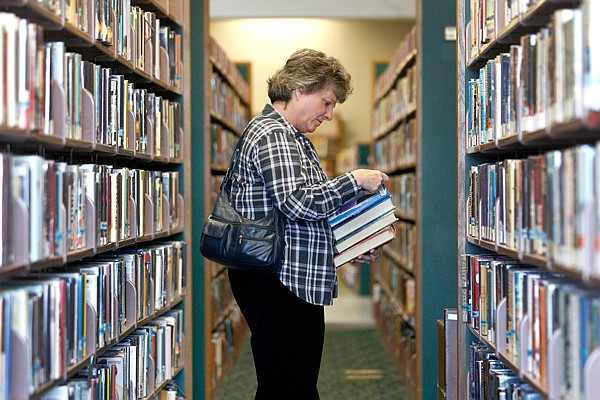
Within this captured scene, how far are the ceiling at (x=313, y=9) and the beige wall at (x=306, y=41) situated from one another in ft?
2.57

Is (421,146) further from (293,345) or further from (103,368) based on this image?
(103,368)

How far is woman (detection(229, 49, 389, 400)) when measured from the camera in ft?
9.37

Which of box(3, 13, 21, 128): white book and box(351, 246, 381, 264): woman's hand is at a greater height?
box(3, 13, 21, 128): white book

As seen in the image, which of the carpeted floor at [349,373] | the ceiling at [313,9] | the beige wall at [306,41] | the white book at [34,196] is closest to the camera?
the white book at [34,196]

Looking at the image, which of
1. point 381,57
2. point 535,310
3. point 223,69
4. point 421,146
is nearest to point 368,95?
point 381,57

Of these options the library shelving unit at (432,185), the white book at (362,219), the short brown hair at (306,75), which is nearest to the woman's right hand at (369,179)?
the white book at (362,219)

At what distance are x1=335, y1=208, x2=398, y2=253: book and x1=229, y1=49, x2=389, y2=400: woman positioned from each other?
0.09 meters

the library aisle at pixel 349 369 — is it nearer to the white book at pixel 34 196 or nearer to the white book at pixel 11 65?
the white book at pixel 34 196

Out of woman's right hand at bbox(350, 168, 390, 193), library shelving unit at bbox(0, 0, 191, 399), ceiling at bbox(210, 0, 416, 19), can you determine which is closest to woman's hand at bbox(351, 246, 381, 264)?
woman's right hand at bbox(350, 168, 390, 193)

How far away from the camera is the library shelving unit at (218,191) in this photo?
4.63 m

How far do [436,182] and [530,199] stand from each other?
261 cm

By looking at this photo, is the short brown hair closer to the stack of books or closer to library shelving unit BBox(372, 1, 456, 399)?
the stack of books

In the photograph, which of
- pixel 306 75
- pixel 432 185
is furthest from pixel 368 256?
→ pixel 432 185

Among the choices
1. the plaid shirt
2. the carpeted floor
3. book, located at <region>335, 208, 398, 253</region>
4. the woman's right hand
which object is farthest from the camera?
the carpeted floor
